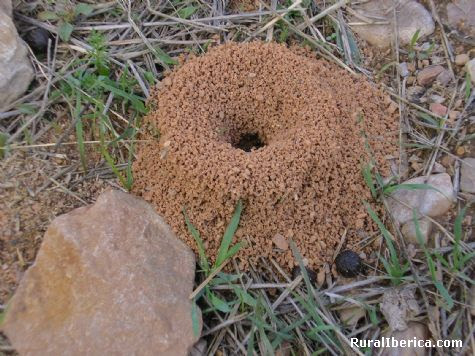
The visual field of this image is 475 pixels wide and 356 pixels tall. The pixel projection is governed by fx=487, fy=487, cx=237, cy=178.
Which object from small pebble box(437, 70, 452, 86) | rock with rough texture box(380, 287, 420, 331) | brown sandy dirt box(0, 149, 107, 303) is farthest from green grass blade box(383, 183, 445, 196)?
brown sandy dirt box(0, 149, 107, 303)

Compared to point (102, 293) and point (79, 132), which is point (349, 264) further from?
point (79, 132)

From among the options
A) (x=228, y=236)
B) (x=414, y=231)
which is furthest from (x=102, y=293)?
(x=414, y=231)

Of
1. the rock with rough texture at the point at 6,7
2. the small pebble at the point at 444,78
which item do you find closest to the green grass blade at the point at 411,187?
the small pebble at the point at 444,78

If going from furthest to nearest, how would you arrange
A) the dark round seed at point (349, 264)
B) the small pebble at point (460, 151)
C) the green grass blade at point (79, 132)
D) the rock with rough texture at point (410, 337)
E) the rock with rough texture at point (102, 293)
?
the small pebble at point (460, 151) < the green grass blade at point (79, 132) < the dark round seed at point (349, 264) < the rock with rough texture at point (410, 337) < the rock with rough texture at point (102, 293)

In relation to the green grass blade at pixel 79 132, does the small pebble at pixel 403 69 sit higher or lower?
higher

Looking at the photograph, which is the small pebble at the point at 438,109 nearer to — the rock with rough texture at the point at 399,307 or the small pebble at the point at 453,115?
the small pebble at the point at 453,115

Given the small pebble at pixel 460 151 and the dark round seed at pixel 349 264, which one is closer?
the dark round seed at pixel 349 264

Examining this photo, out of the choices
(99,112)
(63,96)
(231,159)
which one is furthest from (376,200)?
(63,96)

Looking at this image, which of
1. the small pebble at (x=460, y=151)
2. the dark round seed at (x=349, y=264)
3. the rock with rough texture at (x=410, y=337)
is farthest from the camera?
the small pebble at (x=460, y=151)
